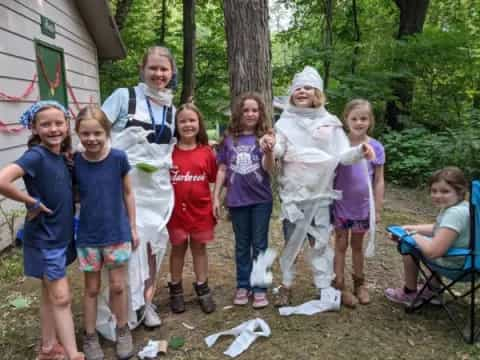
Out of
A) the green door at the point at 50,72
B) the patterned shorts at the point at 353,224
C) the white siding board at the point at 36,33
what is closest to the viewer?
the patterned shorts at the point at 353,224

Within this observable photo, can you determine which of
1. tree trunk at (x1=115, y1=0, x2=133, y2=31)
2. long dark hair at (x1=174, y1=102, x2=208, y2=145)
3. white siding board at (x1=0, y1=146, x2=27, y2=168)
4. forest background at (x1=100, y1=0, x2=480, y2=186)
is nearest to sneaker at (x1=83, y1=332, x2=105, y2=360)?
long dark hair at (x1=174, y1=102, x2=208, y2=145)

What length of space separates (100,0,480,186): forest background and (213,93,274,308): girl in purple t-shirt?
1.93 metres

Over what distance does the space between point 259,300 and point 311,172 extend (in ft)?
3.48

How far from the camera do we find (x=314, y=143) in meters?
2.86

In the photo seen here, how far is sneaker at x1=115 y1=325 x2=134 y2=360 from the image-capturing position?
2.50 metres

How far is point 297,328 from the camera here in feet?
9.18

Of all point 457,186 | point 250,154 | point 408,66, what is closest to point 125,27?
point 408,66

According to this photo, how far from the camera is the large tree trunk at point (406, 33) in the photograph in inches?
360

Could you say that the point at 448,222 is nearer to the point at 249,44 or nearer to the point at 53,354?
the point at 53,354

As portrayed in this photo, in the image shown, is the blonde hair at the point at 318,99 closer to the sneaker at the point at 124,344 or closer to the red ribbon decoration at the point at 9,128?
the sneaker at the point at 124,344

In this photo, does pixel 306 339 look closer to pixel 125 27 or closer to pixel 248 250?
pixel 248 250

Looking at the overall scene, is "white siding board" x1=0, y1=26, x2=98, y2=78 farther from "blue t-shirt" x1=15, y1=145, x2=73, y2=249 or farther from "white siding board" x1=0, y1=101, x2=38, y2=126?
"blue t-shirt" x1=15, y1=145, x2=73, y2=249

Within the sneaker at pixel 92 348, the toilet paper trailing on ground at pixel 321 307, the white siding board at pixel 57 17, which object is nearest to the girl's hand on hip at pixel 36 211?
the sneaker at pixel 92 348

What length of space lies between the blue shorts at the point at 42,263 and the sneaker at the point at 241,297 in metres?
1.38
